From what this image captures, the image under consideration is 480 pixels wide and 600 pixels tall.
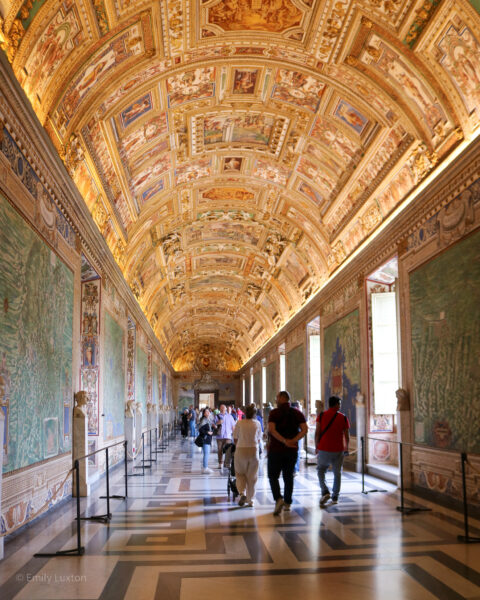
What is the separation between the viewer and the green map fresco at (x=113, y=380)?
16875 millimetres

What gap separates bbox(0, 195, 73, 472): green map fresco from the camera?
26.0ft

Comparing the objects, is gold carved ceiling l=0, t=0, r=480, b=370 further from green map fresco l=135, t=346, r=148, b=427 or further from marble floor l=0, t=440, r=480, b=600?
marble floor l=0, t=440, r=480, b=600

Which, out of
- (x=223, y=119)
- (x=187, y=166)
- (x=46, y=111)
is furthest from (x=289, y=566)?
(x=187, y=166)

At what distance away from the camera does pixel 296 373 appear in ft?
90.6

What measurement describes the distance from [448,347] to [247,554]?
607cm

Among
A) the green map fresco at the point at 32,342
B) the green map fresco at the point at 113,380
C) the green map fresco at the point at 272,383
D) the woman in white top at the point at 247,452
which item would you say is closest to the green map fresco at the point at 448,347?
the woman in white top at the point at 247,452

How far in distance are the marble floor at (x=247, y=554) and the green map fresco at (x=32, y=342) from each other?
1.39 metres

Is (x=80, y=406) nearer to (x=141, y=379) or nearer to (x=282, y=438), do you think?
(x=282, y=438)

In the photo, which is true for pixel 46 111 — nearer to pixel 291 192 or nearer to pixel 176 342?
pixel 291 192

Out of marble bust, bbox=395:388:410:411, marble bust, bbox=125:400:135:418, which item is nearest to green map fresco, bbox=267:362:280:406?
marble bust, bbox=125:400:135:418

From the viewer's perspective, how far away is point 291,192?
19.2 metres

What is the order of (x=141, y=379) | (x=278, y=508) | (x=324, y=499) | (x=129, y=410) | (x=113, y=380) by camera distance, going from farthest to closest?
(x=141, y=379)
(x=129, y=410)
(x=113, y=380)
(x=324, y=499)
(x=278, y=508)

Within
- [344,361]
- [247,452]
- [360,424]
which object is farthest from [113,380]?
[247,452]

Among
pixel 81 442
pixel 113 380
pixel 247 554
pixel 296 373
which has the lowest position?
pixel 247 554
